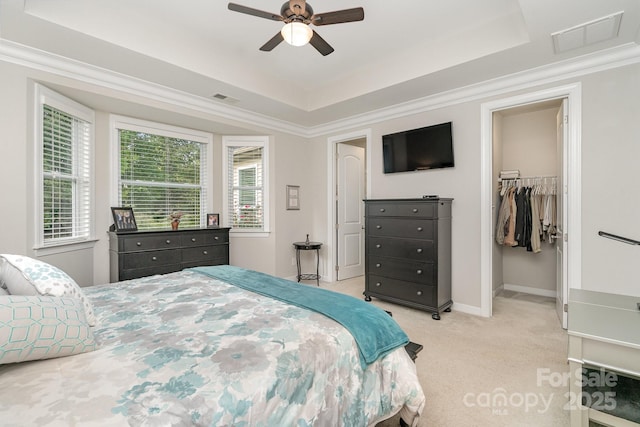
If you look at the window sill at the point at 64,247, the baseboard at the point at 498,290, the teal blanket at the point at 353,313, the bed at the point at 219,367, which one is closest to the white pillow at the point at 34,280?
the bed at the point at 219,367

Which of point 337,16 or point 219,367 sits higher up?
point 337,16

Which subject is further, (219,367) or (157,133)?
(157,133)

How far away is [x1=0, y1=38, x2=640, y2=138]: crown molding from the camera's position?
2596 millimetres

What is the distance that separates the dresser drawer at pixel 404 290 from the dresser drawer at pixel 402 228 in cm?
56

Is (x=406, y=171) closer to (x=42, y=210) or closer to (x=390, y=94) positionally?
(x=390, y=94)

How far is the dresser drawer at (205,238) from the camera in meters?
3.70

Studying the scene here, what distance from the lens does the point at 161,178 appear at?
402 cm

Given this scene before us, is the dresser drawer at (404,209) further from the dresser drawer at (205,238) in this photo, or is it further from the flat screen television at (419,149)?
the dresser drawer at (205,238)

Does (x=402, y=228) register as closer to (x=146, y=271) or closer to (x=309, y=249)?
(x=309, y=249)

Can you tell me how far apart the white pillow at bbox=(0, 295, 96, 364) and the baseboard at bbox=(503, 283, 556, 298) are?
5106 mm

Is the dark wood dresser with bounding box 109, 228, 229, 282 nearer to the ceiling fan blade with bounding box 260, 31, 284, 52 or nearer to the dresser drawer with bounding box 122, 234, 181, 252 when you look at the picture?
the dresser drawer with bounding box 122, 234, 181, 252

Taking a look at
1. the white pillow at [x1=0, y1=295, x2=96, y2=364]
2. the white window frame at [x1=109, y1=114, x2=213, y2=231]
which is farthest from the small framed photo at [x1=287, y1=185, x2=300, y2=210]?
the white pillow at [x1=0, y1=295, x2=96, y2=364]

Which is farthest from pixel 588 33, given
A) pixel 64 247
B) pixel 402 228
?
→ pixel 64 247

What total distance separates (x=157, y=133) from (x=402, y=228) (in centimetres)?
339
